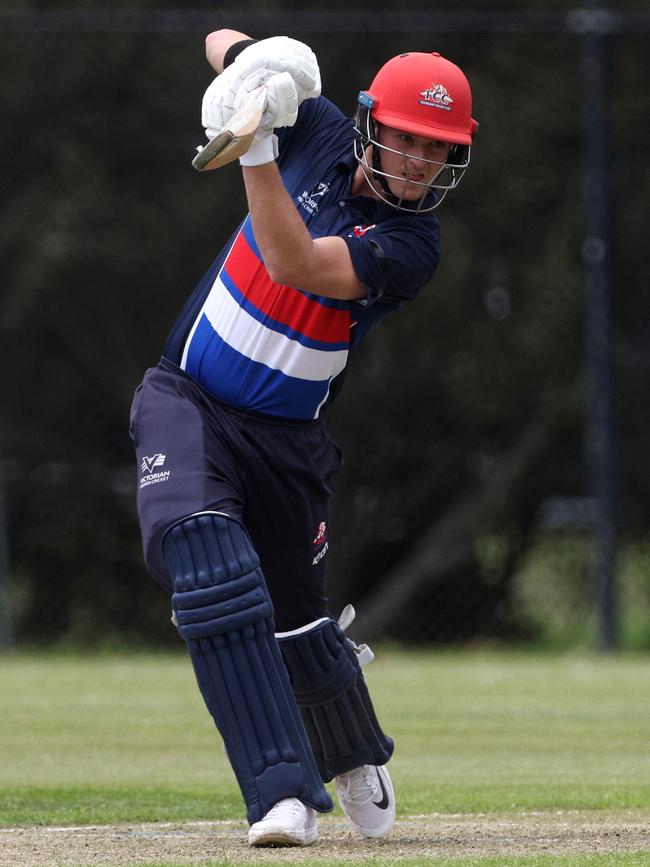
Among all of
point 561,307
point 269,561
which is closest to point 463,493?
point 561,307

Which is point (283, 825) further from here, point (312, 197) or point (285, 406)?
point (312, 197)

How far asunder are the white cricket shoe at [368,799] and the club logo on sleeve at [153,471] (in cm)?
100

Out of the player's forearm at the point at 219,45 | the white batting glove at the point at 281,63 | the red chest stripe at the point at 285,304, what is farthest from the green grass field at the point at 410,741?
the player's forearm at the point at 219,45

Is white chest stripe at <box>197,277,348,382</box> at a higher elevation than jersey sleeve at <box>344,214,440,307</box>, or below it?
below

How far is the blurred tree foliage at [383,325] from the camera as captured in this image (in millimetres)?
10914

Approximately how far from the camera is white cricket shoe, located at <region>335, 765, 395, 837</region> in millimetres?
4602

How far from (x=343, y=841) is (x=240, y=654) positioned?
0.72 metres

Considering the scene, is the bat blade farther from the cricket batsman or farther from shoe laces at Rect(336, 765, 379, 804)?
shoe laces at Rect(336, 765, 379, 804)

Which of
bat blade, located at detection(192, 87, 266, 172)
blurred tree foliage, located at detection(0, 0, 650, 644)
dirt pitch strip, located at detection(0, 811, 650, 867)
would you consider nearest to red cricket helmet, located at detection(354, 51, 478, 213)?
bat blade, located at detection(192, 87, 266, 172)

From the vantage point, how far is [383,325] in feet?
35.9

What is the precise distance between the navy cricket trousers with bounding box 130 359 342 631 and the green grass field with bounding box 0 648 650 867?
2.77ft

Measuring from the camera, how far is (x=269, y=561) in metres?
4.48

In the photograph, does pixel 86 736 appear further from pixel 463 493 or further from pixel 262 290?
pixel 463 493

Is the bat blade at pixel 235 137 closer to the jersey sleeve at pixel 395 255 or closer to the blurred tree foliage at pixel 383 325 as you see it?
the jersey sleeve at pixel 395 255
